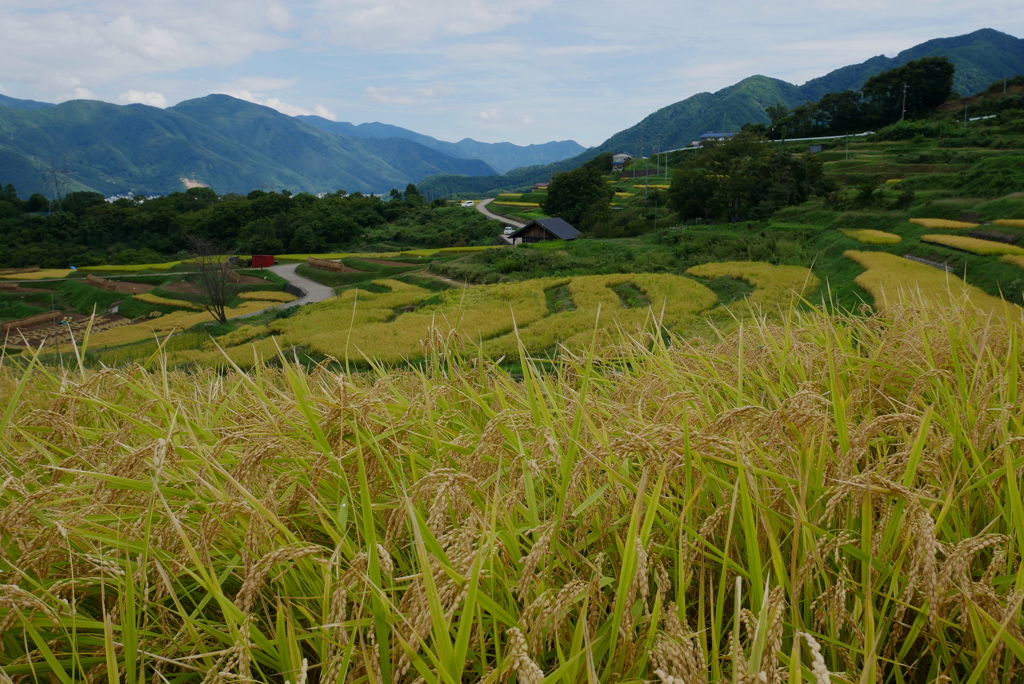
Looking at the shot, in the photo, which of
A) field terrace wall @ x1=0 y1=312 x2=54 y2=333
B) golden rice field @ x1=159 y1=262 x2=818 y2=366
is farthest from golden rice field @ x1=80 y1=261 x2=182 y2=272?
golden rice field @ x1=159 y1=262 x2=818 y2=366

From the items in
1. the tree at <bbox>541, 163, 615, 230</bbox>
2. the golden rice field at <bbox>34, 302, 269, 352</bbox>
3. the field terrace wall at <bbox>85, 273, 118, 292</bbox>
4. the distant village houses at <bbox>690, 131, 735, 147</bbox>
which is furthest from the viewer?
the tree at <bbox>541, 163, 615, 230</bbox>

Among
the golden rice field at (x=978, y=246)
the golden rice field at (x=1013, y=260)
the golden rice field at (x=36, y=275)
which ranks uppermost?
the golden rice field at (x=36, y=275)

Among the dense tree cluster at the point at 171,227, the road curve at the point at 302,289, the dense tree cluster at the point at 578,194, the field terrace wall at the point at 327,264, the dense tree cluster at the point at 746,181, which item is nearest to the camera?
the dense tree cluster at the point at 746,181

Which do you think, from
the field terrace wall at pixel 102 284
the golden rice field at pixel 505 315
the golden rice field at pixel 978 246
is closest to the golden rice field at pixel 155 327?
the golden rice field at pixel 505 315

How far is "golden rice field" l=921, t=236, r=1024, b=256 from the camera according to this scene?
20.2m

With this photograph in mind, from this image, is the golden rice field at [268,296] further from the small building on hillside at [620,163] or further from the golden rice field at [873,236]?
the small building on hillside at [620,163]

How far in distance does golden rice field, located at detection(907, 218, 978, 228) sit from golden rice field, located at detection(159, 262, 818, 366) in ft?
21.9

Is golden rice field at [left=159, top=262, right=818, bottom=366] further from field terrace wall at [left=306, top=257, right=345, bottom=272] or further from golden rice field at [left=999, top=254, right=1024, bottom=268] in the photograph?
field terrace wall at [left=306, top=257, right=345, bottom=272]

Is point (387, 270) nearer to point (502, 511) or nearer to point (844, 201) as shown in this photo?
point (844, 201)

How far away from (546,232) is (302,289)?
2273cm

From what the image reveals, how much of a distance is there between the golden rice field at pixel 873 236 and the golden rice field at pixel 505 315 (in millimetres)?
3694

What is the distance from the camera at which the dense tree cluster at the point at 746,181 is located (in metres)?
42.2

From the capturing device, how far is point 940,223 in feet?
90.0

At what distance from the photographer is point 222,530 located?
1.52 meters
